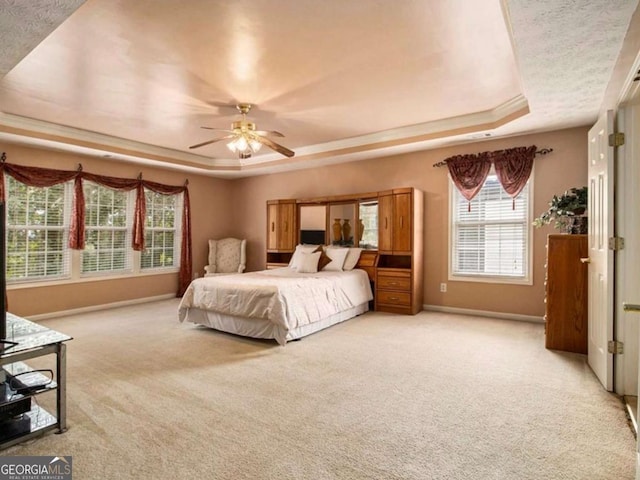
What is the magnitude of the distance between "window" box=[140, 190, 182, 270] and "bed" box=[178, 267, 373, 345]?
8.01 feet

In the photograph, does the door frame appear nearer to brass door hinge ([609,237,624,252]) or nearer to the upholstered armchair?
brass door hinge ([609,237,624,252])

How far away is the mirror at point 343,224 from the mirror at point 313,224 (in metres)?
0.14

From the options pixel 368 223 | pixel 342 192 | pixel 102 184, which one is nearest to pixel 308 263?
pixel 368 223

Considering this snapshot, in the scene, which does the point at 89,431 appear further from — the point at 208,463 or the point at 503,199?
the point at 503,199

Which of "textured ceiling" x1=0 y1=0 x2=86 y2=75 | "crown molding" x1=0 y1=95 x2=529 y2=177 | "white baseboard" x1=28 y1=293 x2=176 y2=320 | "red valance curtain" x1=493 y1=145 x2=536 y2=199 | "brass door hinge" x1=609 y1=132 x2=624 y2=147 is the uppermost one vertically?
"crown molding" x1=0 y1=95 x2=529 y2=177

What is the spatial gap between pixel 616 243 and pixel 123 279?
6.61 metres

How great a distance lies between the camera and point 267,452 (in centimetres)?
193

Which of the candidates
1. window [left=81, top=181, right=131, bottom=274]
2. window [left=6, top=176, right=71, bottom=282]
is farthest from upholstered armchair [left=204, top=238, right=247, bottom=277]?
window [left=6, top=176, right=71, bottom=282]

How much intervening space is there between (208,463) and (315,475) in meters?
0.56

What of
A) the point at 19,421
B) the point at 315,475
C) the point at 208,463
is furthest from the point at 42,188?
the point at 315,475

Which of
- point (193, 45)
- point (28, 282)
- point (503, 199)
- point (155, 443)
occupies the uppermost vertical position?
point (193, 45)

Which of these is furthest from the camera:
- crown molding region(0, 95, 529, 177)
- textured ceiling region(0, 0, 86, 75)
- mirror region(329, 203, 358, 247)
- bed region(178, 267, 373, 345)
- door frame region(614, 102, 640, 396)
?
mirror region(329, 203, 358, 247)

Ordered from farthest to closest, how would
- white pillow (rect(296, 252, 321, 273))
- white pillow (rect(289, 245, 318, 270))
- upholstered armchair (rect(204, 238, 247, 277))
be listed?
upholstered armchair (rect(204, 238, 247, 277))
white pillow (rect(289, 245, 318, 270))
white pillow (rect(296, 252, 321, 273))

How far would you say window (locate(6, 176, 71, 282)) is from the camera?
5.00 meters
